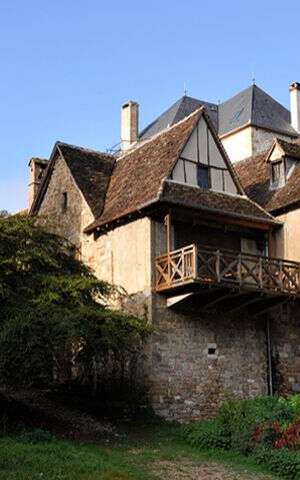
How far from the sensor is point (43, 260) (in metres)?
21.0

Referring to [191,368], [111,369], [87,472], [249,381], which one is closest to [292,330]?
[249,381]

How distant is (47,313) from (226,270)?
5.97 metres

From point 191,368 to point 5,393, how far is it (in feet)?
18.6

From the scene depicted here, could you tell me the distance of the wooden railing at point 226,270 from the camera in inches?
851

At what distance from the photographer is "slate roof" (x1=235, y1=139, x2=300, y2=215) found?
84.5 feet

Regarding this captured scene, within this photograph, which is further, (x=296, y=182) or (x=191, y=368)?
(x=296, y=182)

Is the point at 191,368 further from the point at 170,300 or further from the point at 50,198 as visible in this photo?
the point at 50,198

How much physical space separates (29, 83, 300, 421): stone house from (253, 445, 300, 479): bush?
583cm

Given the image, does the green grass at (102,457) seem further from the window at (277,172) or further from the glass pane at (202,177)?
the window at (277,172)

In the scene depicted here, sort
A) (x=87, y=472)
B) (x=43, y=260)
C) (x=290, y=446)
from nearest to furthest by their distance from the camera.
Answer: (x=87, y=472) → (x=290, y=446) → (x=43, y=260)

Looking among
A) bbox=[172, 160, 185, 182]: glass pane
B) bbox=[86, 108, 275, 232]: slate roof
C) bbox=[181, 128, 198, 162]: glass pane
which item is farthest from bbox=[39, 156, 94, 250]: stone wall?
bbox=[181, 128, 198, 162]: glass pane

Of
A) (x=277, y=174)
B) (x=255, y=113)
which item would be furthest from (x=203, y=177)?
(x=255, y=113)

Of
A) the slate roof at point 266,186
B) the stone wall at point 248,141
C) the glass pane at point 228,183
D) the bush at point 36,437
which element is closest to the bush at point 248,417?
the bush at point 36,437

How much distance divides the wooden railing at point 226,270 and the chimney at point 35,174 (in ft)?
34.1
